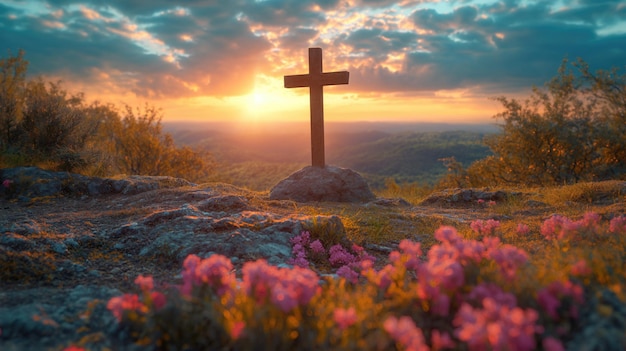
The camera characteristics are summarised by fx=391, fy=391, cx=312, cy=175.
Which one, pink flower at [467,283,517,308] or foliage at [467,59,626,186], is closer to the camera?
pink flower at [467,283,517,308]

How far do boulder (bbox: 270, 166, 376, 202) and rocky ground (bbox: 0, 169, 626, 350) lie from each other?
72 centimetres

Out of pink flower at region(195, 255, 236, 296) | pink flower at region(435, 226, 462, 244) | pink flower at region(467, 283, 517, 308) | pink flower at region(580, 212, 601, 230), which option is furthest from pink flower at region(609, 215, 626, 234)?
pink flower at region(195, 255, 236, 296)

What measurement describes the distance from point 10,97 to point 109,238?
1241 centimetres

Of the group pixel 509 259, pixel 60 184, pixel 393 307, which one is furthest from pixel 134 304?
pixel 60 184

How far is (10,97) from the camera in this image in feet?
47.5

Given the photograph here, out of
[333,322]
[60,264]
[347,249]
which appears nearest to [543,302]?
[333,322]

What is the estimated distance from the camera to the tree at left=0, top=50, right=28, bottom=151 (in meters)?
13.3

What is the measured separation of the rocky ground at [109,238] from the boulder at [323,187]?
72 cm

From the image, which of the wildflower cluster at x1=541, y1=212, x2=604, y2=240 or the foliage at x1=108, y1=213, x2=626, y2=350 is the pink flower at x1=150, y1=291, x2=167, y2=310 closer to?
the foliage at x1=108, y1=213, x2=626, y2=350

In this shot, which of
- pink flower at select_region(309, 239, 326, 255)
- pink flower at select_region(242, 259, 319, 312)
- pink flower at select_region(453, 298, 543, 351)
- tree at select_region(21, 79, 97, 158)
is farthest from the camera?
tree at select_region(21, 79, 97, 158)

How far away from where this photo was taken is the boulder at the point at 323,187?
10.9 metres

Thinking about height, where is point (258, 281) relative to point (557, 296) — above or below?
above

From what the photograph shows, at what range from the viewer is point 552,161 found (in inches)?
802

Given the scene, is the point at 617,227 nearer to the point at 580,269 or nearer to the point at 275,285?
the point at 580,269
